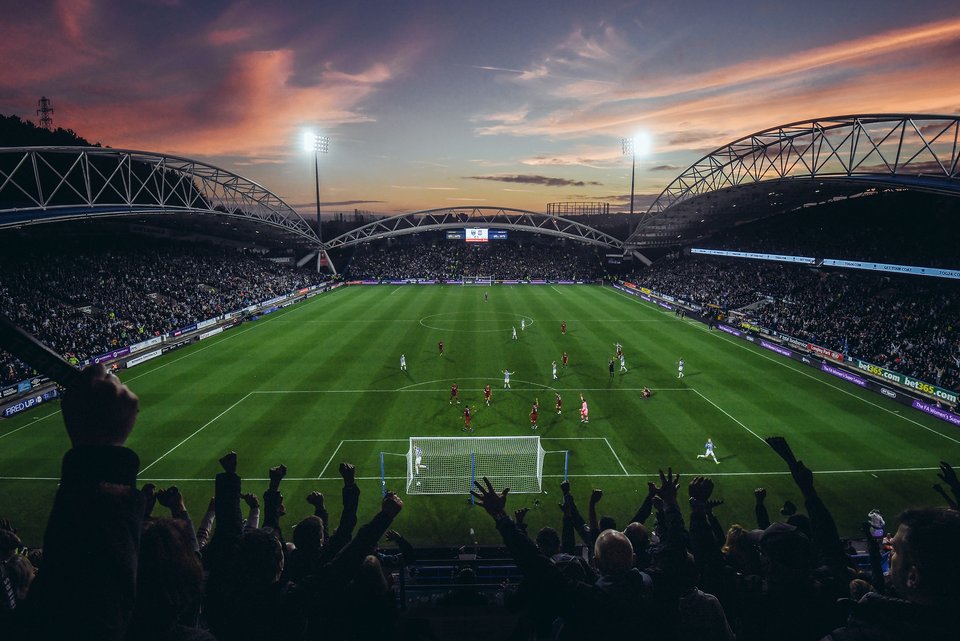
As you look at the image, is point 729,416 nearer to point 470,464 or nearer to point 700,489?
point 470,464

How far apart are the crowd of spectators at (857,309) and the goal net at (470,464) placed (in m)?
21.9

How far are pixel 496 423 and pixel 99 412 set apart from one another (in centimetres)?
2167

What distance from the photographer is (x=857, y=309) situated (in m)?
38.1

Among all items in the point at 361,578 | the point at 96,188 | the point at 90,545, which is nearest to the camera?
the point at 90,545

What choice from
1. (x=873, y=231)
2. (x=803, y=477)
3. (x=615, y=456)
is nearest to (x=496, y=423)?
(x=615, y=456)

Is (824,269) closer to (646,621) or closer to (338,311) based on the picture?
(338,311)

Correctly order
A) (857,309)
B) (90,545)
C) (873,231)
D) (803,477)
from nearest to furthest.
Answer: (90,545) → (803,477) → (857,309) → (873,231)

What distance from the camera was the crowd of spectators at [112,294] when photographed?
3294 centimetres

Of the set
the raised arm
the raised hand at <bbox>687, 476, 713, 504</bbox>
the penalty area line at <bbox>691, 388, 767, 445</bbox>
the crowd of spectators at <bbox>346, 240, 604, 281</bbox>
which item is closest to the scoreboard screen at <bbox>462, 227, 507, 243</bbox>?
the crowd of spectators at <bbox>346, 240, 604, 281</bbox>

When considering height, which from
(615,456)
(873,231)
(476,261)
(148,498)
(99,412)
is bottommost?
(615,456)

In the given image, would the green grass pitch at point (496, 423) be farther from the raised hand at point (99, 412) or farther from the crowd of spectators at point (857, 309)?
the raised hand at point (99, 412)

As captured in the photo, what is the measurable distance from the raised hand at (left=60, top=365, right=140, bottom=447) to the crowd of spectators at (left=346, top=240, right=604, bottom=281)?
81.1 meters

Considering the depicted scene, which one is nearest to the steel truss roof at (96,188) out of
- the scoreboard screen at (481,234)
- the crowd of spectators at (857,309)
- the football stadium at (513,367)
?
the football stadium at (513,367)

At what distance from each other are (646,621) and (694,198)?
5593cm
